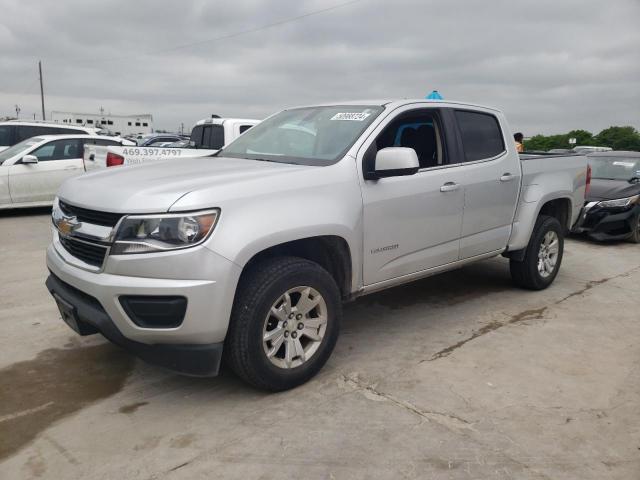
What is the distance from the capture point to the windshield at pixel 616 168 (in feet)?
29.1

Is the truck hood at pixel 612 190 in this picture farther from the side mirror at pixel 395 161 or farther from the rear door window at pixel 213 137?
the side mirror at pixel 395 161

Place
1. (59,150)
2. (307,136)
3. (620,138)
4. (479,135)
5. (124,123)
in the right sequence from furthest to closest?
(124,123), (620,138), (59,150), (479,135), (307,136)

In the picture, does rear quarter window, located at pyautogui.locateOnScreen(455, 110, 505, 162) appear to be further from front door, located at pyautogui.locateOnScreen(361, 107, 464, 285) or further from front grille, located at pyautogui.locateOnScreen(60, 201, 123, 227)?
front grille, located at pyautogui.locateOnScreen(60, 201, 123, 227)

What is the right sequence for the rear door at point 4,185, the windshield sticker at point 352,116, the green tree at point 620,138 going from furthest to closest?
the green tree at point 620,138
the rear door at point 4,185
the windshield sticker at point 352,116

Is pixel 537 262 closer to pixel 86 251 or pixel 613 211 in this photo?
pixel 613 211

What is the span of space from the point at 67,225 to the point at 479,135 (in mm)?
3358

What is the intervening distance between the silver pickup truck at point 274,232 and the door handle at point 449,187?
Answer: 15 millimetres

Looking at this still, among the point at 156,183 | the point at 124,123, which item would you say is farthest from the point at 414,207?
the point at 124,123

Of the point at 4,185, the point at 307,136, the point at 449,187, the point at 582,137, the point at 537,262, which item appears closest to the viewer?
the point at 307,136

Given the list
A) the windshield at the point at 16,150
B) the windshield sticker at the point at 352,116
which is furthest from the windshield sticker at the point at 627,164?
the windshield at the point at 16,150

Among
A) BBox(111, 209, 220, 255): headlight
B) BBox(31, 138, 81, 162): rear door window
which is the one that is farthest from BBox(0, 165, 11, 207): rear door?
BBox(111, 209, 220, 255): headlight

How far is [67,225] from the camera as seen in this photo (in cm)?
310

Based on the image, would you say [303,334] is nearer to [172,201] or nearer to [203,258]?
[203,258]

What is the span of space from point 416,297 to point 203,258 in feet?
9.73
